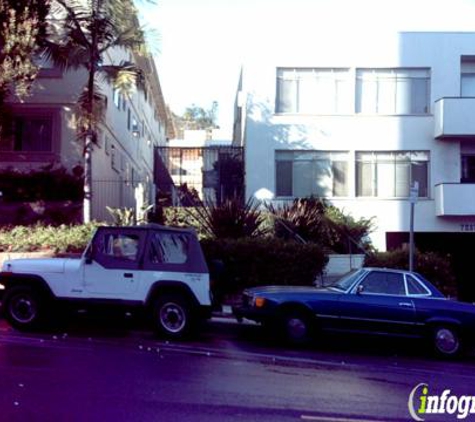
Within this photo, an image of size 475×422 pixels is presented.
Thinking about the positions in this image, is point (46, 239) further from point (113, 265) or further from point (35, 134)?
point (113, 265)

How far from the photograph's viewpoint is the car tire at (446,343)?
1099cm

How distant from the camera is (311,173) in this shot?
75.0 ft

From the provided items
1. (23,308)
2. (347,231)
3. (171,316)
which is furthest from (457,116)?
(23,308)

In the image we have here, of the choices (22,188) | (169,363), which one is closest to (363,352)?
(169,363)

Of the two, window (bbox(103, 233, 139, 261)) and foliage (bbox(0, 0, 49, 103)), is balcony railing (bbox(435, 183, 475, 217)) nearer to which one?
foliage (bbox(0, 0, 49, 103))

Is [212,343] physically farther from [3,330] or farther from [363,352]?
[3,330]

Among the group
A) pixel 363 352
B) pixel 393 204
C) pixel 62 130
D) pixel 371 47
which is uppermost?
pixel 371 47

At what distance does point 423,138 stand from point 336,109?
302 cm

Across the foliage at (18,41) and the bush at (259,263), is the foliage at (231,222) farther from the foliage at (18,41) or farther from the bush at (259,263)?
the foliage at (18,41)

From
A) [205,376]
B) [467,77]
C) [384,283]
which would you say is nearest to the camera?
[205,376]

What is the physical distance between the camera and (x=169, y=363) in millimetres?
9023

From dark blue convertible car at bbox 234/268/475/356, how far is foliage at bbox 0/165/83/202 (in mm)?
9412

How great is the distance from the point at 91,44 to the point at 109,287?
913 cm

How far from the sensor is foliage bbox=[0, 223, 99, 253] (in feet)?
52.5
